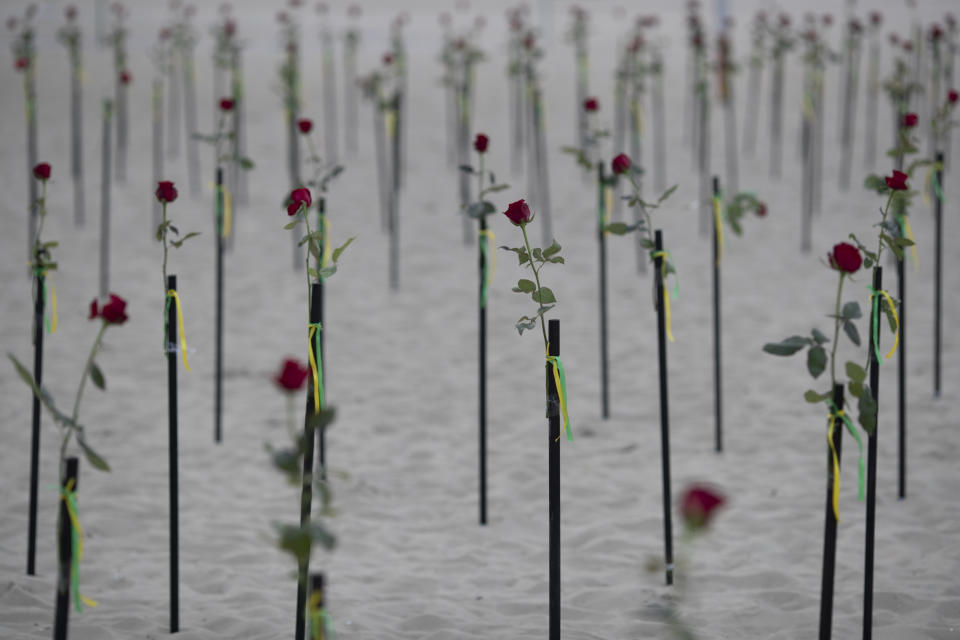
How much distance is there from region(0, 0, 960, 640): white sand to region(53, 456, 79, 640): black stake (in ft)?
1.15

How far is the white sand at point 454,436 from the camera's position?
2457 millimetres

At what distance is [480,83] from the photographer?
8.93 meters

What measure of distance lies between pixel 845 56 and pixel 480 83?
3.30 meters

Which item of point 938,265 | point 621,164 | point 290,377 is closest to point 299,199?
point 290,377

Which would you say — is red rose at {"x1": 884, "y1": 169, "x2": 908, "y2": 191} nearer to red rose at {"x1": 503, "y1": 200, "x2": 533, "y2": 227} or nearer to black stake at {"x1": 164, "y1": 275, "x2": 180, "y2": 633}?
red rose at {"x1": 503, "y1": 200, "x2": 533, "y2": 227}

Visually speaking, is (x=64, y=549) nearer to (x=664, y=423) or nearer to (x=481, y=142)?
(x=664, y=423)

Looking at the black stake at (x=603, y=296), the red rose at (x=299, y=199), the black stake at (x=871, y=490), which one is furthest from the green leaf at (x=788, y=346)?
the black stake at (x=603, y=296)

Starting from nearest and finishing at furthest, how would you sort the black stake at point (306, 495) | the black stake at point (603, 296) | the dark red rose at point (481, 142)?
the black stake at point (306, 495), the dark red rose at point (481, 142), the black stake at point (603, 296)

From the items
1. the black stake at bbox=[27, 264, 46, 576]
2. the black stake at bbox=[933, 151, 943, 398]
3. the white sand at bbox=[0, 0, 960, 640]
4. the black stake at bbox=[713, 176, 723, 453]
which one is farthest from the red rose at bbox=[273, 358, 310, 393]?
the black stake at bbox=[933, 151, 943, 398]

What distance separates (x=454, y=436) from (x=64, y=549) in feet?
7.08

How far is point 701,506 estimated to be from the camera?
1.11 meters

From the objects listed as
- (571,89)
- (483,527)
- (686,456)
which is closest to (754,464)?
(686,456)

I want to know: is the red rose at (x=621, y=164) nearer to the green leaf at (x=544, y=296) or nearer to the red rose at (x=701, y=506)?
the green leaf at (x=544, y=296)

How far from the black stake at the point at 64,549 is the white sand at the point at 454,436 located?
349 millimetres
